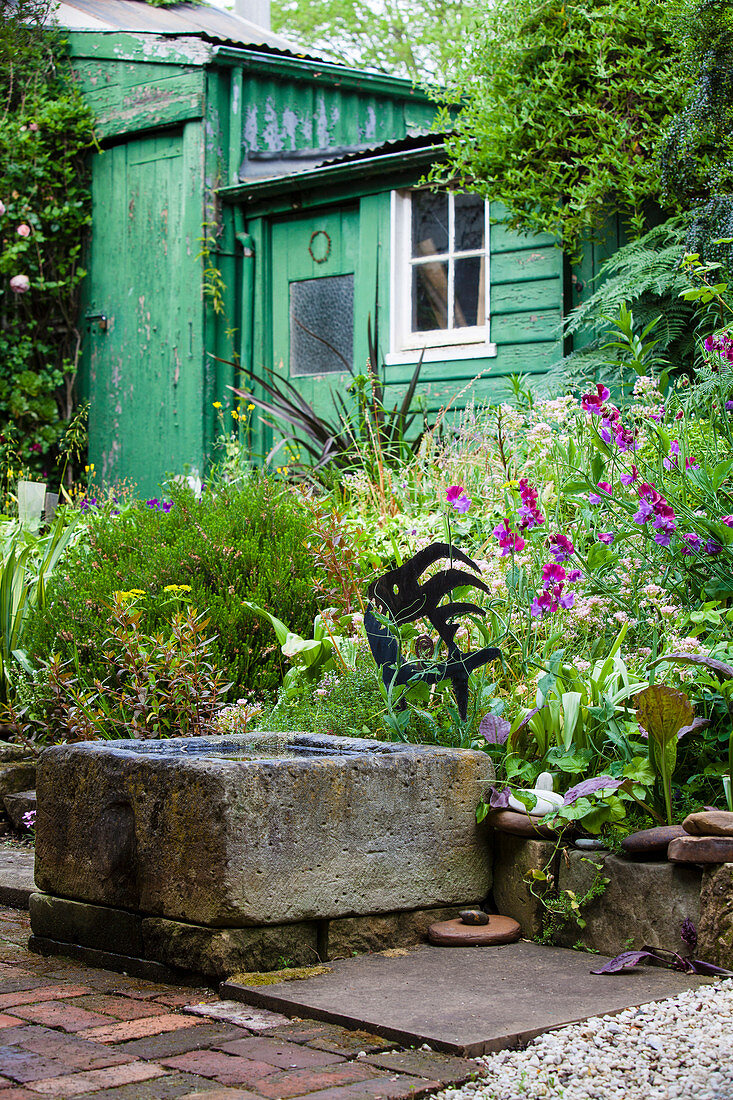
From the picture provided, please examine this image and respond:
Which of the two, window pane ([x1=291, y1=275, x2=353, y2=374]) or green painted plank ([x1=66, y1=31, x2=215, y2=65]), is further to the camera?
green painted plank ([x1=66, y1=31, x2=215, y2=65])

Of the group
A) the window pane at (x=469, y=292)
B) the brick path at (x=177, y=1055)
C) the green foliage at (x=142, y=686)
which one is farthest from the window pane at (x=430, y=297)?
the brick path at (x=177, y=1055)

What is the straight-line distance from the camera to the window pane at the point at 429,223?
821cm

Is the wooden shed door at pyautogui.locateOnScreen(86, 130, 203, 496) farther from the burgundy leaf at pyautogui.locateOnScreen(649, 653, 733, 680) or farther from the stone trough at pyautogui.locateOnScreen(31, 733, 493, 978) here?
the burgundy leaf at pyautogui.locateOnScreen(649, 653, 733, 680)

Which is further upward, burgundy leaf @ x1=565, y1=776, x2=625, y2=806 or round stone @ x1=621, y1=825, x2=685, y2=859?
burgundy leaf @ x1=565, y1=776, x2=625, y2=806

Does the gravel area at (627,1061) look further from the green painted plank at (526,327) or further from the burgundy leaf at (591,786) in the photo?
the green painted plank at (526,327)

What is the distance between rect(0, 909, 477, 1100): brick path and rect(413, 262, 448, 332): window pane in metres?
6.37

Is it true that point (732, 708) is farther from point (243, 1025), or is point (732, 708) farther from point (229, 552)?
point (229, 552)

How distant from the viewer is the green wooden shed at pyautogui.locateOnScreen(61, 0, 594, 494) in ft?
26.0

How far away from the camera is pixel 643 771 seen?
284 cm

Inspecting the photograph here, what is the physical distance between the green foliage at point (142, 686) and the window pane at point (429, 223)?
190 inches

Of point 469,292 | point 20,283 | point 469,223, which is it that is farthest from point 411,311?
point 20,283

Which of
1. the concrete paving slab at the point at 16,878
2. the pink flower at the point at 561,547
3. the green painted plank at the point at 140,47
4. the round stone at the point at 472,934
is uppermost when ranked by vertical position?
the green painted plank at the point at 140,47

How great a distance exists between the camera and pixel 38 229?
10312 mm

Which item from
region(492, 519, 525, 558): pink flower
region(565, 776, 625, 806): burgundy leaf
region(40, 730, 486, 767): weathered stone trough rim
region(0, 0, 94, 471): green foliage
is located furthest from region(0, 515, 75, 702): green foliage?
region(0, 0, 94, 471): green foliage
